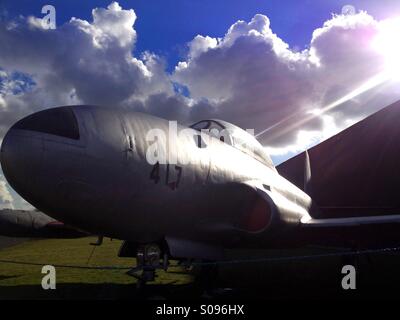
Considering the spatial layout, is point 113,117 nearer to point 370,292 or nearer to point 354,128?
point 370,292

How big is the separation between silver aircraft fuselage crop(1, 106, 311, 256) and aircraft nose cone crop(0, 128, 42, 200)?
0.04 feet

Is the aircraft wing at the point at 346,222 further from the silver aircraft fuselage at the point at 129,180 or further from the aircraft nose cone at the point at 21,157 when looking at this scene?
the aircraft nose cone at the point at 21,157

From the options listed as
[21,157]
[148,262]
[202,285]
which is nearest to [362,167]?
[202,285]

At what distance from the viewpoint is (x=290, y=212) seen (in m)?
6.79

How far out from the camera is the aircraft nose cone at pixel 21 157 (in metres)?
3.77

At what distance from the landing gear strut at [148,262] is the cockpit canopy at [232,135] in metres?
2.55

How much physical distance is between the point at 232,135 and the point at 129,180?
318 centimetres

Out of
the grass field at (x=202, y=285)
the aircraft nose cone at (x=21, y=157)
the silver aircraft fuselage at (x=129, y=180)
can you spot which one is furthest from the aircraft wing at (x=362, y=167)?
the aircraft nose cone at (x=21, y=157)

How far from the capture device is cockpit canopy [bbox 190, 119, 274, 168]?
22.2 feet

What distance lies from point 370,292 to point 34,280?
296 inches

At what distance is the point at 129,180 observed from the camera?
4.23 metres

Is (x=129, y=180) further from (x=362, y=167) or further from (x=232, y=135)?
(x=362, y=167)

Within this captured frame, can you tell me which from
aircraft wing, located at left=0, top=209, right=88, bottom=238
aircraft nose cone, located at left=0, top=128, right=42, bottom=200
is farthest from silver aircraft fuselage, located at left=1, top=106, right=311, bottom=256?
aircraft wing, located at left=0, top=209, right=88, bottom=238
